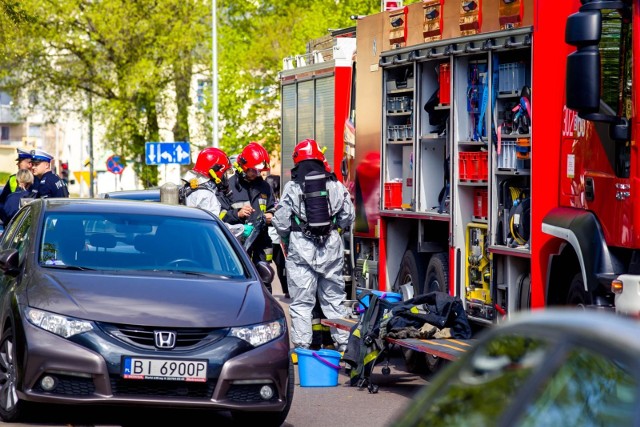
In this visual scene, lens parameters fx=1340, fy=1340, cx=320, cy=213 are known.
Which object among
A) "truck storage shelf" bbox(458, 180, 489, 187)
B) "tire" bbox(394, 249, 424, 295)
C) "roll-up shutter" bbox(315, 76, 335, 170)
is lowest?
"tire" bbox(394, 249, 424, 295)

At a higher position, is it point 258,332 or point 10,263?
point 10,263

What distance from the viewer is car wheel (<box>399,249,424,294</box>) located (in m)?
11.6

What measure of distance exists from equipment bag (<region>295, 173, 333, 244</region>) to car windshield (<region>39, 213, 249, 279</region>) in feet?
7.91

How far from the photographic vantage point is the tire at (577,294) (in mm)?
7691

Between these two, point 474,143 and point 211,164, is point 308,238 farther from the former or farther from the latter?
point 211,164

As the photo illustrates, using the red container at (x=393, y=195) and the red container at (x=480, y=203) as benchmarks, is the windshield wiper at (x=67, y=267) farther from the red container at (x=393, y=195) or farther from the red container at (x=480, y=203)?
the red container at (x=393, y=195)

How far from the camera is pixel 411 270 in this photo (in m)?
11.7

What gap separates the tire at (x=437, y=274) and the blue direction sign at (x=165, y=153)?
24.8m

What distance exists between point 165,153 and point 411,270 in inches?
970

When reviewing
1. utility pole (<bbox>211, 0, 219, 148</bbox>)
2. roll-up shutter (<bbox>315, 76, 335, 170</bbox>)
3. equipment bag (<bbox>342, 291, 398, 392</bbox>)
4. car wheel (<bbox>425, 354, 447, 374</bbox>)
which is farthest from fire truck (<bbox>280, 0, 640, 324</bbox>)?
utility pole (<bbox>211, 0, 219, 148</bbox>)

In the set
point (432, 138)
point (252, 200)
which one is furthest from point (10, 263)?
point (252, 200)

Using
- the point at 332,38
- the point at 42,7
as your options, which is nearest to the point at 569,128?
the point at 332,38

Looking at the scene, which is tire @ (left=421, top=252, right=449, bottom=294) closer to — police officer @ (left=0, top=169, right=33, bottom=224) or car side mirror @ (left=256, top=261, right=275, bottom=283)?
car side mirror @ (left=256, top=261, right=275, bottom=283)

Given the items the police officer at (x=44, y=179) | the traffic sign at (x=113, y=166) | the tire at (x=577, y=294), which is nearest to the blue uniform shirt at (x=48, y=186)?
the police officer at (x=44, y=179)
